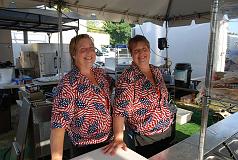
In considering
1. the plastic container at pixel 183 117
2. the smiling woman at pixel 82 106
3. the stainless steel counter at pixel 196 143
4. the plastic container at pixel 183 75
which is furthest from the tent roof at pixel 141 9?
the stainless steel counter at pixel 196 143

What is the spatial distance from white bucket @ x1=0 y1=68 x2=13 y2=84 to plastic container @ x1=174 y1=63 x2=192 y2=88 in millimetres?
3613

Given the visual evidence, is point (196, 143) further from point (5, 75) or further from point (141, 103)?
point (5, 75)

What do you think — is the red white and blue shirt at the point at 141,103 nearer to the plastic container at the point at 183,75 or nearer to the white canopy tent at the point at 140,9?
the white canopy tent at the point at 140,9

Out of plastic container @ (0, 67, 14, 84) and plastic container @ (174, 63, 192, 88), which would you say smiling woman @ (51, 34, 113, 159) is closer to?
plastic container @ (174, 63, 192, 88)

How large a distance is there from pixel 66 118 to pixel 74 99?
11 cm

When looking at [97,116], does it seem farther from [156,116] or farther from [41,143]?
[41,143]

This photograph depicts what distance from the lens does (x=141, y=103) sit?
1.44 meters

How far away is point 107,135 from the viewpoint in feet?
4.66

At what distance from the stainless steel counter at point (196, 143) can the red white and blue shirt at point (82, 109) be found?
0.38 meters

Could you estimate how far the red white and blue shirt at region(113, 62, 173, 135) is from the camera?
1.38 meters

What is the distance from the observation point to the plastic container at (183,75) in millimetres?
4223

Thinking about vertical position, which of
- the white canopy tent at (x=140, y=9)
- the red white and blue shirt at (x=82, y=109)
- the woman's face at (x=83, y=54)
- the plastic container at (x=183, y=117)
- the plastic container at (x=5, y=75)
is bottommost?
the plastic container at (x=183, y=117)

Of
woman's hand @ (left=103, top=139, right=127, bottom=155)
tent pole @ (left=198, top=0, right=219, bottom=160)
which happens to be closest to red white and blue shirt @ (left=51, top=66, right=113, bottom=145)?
woman's hand @ (left=103, top=139, right=127, bottom=155)

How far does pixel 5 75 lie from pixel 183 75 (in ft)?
12.4
